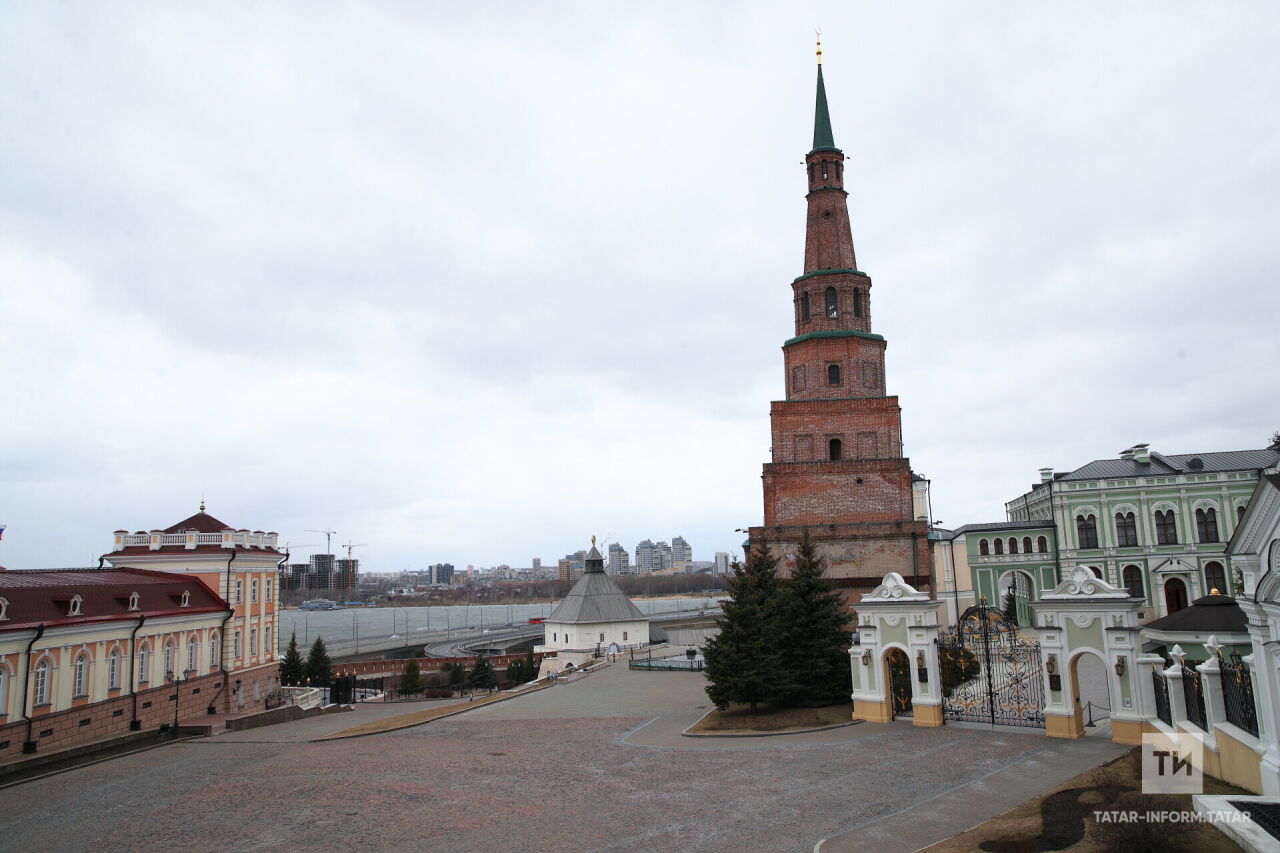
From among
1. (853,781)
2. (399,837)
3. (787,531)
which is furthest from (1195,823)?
(787,531)

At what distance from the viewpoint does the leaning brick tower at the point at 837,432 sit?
3183 cm

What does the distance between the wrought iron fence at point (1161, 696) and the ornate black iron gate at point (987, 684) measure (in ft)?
7.36

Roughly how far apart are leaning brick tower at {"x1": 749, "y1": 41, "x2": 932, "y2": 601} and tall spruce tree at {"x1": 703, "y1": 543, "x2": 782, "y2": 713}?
10.0 metres

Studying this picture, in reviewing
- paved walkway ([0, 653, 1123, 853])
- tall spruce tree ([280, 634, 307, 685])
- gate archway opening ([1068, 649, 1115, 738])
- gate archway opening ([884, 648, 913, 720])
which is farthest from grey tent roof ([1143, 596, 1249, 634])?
tall spruce tree ([280, 634, 307, 685])

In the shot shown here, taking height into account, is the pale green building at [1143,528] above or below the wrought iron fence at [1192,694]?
above

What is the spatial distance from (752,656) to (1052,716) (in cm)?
712

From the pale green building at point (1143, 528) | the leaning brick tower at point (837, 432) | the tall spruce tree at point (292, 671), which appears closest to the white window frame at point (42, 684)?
the leaning brick tower at point (837, 432)

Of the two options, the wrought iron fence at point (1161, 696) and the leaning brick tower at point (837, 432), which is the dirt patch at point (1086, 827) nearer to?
the wrought iron fence at point (1161, 696)

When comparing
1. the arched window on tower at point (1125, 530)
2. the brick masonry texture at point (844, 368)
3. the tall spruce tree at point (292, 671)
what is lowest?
the tall spruce tree at point (292, 671)

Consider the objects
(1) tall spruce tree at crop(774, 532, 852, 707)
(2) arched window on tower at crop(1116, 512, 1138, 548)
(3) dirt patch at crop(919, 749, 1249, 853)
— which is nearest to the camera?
(3) dirt patch at crop(919, 749, 1249, 853)

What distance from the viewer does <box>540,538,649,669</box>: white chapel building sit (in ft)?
168

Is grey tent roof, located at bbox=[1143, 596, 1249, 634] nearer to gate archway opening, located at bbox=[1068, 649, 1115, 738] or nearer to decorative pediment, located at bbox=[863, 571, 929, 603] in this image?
gate archway opening, located at bbox=[1068, 649, 1115, 738]

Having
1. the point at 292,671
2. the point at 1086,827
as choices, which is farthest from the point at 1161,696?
the point at 292,671

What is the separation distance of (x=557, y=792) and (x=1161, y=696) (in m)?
12.3
